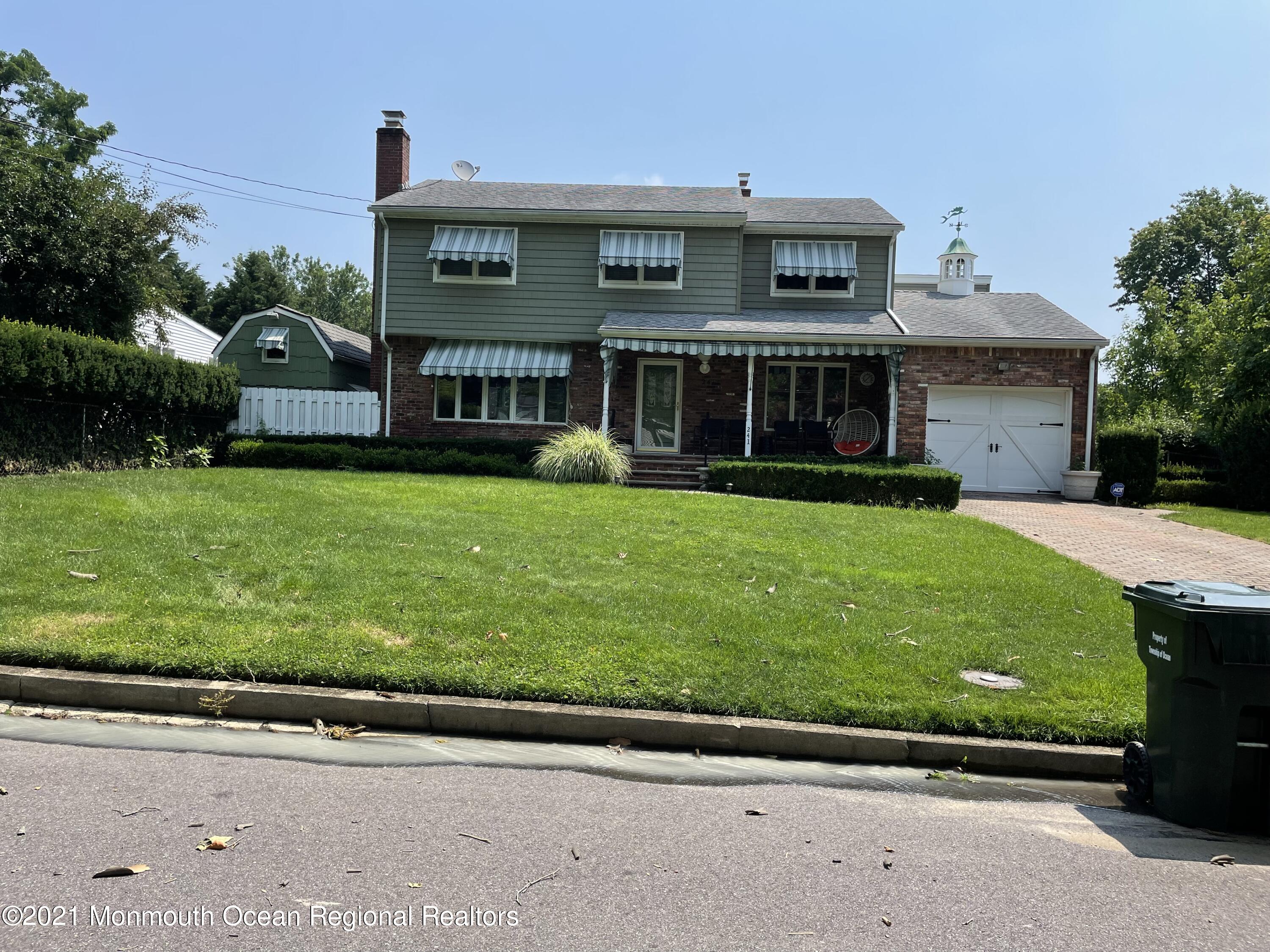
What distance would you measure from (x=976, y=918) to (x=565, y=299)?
17.8 meters

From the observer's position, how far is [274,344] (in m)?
21.8

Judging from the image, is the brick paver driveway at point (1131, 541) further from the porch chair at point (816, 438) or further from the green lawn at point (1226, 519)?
the porch chair at point (816, 438)

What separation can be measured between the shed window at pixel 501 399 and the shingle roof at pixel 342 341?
4508 mm

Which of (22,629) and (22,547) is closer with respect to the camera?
(22,629)

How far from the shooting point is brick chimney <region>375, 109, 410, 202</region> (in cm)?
2108

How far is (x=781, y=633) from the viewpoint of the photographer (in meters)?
5.82

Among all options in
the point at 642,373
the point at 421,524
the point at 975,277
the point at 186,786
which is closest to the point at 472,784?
the point at 186,786

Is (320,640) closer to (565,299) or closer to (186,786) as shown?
(186,786)

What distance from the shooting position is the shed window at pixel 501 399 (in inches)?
785

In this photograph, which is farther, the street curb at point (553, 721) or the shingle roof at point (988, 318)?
the shingle roof at point (988, 318)

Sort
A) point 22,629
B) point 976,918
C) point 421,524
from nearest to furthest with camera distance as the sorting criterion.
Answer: point 976,918, point 22,629, point 421,524

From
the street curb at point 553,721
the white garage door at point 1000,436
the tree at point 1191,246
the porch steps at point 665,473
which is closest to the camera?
the street curb at point 553,721

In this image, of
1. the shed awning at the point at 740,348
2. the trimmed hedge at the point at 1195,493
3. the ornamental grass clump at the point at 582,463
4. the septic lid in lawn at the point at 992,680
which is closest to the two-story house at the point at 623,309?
the shed awning at the point at 740,348

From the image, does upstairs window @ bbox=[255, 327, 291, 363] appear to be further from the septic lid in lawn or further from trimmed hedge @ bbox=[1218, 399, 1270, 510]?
trimmed hedge @ bbox=[1218, 399, 1270, 510]
